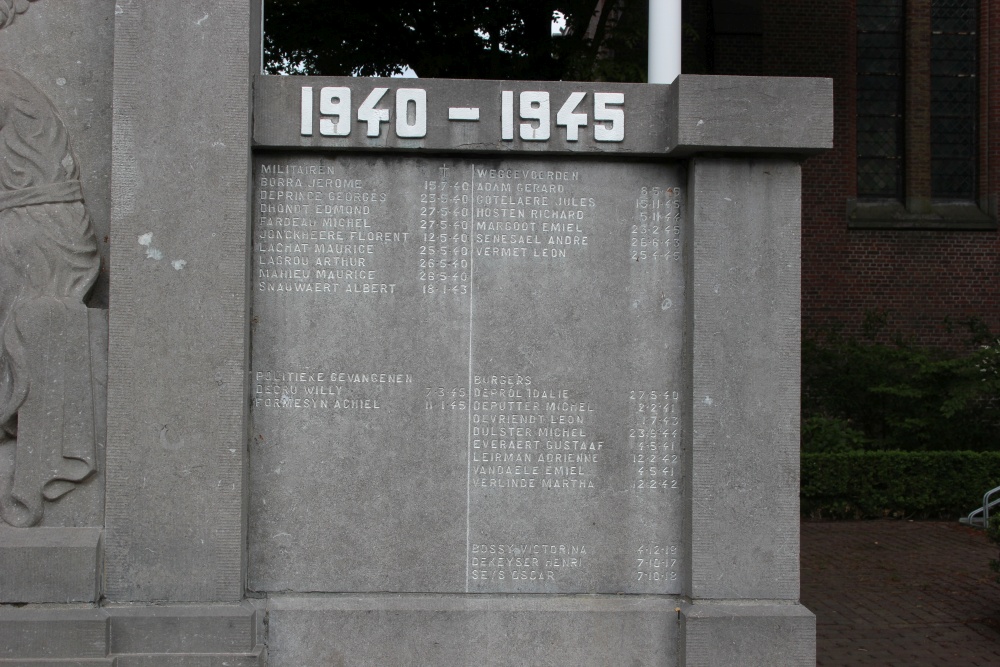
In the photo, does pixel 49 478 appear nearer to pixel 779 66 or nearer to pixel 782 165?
pixel 782 165

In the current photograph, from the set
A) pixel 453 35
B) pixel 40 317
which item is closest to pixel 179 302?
pixel 40 317

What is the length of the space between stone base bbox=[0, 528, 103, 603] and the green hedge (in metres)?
10.9

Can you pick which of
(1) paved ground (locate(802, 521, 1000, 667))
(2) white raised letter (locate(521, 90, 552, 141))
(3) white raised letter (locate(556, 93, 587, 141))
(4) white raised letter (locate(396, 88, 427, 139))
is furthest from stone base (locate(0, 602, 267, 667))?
(1) paved ground (locate(802, 521, 1000, 667))

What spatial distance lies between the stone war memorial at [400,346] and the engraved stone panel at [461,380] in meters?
0.02

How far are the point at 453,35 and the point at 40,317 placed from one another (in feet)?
30.9

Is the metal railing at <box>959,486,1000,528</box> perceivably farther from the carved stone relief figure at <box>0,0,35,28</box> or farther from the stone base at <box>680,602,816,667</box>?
the carved stone relief figure at <box>0,0,35,28</box>

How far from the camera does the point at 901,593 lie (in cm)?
951

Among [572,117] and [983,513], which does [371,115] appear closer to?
[572,117]

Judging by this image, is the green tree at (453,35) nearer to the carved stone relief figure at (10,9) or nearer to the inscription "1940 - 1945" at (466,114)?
the inscription "1940 - 1945" at (466,114)

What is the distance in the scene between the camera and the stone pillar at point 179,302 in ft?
16.4

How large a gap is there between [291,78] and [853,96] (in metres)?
16.3

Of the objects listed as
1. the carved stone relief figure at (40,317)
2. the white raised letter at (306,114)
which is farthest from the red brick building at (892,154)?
the carved stone relief figure at (40,317)

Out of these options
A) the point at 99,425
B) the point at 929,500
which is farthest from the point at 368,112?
the point at 929,500

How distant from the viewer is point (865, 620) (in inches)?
332
